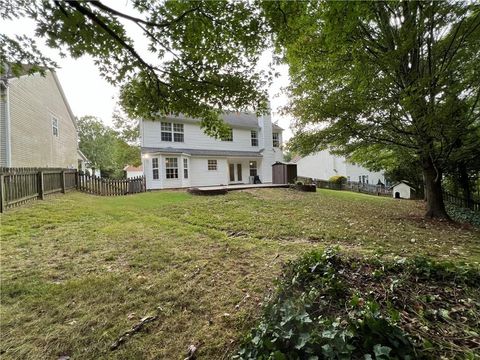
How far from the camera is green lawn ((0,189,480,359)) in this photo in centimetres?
228

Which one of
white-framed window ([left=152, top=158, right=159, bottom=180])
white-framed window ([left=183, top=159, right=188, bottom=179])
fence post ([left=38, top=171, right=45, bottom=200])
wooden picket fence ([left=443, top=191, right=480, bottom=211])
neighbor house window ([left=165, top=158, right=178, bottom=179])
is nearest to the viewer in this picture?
→ fence post ([left=38, top=171, right=45, bottom=200])

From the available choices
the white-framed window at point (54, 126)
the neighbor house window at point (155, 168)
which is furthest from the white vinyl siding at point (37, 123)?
the neighbor house window at point (155, 168)

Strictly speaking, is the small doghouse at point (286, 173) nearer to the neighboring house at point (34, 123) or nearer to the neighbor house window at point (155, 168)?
the neighbor house window at point (155, 168)

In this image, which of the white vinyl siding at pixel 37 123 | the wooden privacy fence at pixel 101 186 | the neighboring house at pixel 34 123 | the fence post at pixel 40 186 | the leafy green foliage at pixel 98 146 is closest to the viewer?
the fence post at pixel 40 186

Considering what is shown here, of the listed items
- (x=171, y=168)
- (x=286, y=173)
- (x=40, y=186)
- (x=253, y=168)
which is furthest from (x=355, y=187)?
(x=40, y=186)

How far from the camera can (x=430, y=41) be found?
23.3ft

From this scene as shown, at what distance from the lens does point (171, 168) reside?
17453 mm

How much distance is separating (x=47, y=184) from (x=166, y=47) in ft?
32.5

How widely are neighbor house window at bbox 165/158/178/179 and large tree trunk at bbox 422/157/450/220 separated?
14177 mm

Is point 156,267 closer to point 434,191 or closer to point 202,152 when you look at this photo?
point 434,191

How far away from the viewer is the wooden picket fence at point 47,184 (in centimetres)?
740

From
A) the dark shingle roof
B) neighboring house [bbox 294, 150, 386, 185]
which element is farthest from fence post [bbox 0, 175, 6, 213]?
neighboring house [bbox 294, 150, 386, 185]

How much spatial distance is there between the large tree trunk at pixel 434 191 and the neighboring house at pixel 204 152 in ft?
30.5

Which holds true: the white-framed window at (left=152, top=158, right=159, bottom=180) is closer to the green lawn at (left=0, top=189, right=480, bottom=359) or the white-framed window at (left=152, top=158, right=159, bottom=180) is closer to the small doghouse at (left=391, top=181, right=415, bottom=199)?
the green lawn at (left=0, top=189, right=480, bottom=359)
